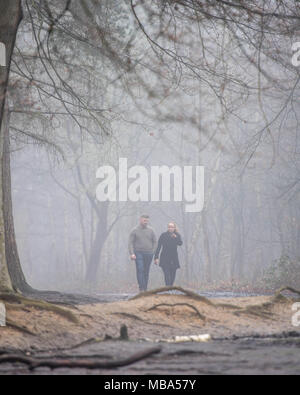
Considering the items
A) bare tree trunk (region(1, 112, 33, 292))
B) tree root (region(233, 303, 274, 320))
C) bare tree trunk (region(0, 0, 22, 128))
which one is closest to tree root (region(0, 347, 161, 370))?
tree root (region(233, 303, 274, 320))

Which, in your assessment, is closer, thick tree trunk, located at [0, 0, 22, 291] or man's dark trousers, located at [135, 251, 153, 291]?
thick tree trunk, located at [0, 0, 22, 291]

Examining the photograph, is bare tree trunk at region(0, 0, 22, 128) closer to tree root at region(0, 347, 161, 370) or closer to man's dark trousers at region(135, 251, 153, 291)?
tree root at region(0, 347, 161, 370)

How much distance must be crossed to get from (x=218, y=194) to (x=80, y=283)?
16164 millimetres

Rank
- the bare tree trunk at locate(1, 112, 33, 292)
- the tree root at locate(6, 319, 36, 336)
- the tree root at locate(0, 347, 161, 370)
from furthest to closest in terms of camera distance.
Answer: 1. the bare tree trunk at locate(1, 112, 33, 292)
2. the tree root at locate(6, 319, 36, 336)
3. the tree root at locate(0, 347, 161, 370)

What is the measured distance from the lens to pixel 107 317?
29.0 feet

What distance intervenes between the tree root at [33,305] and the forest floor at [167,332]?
0.03 m

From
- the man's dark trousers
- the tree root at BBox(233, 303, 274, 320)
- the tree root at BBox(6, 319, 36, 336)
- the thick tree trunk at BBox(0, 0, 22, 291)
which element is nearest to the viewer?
the tree root at BBox(6, 319, 36, 336)

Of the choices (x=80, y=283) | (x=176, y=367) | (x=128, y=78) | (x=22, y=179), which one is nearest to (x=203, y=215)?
(x=80, y=283)

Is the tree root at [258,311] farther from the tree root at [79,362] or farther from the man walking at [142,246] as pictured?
the man walking at [142,246]

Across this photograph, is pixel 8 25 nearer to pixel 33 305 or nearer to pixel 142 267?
pixel 33 305

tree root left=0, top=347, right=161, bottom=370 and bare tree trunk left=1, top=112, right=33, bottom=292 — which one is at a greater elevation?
bare tree trunk left=1, top=112, right=33, bottom=292

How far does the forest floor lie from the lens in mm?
5871

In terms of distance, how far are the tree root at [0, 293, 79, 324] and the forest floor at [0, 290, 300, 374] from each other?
3 cm
